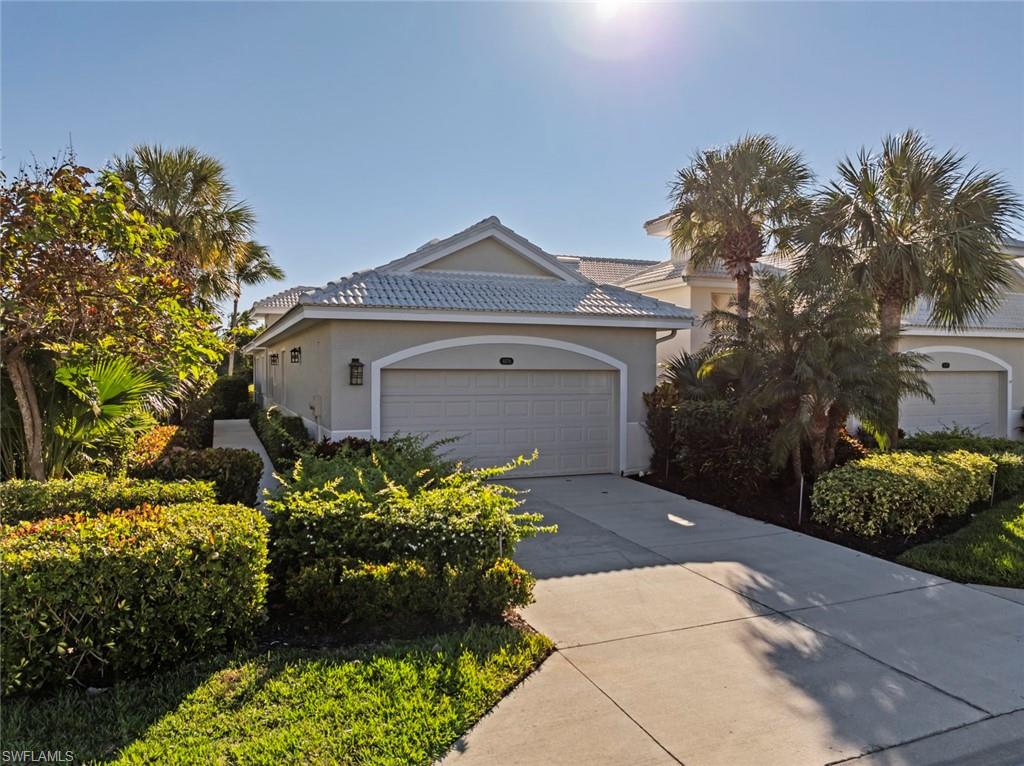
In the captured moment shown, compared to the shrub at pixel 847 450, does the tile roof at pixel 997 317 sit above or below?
above

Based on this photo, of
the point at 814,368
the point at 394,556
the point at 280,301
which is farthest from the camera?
the point at 280,301

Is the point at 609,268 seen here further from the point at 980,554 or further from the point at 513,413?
the point at 980,554

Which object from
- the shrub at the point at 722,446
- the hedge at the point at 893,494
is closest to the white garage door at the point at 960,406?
the hedge at the point at 893,494

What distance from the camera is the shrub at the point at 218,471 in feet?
25.8

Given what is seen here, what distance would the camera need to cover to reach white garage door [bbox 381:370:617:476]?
454 inches

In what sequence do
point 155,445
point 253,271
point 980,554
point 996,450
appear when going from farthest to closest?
point 253,271 < point 996,450 < point 155,445 < point 980,554

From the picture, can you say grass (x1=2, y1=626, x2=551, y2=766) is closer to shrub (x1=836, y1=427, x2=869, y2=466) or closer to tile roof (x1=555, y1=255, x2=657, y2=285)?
shrub (x1=836, y1=427, x2=869, y2=466)

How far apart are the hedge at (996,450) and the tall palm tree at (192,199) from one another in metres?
16.1

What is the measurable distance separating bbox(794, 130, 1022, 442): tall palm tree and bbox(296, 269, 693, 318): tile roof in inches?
129

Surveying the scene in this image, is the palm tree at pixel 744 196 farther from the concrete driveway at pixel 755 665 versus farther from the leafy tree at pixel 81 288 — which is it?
the leafy tree at pixel 81 288

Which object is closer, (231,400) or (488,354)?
(488,354)

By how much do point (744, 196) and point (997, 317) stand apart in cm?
906

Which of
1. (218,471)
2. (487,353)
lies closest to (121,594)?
(218,471)

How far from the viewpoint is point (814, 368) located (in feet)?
30.8
